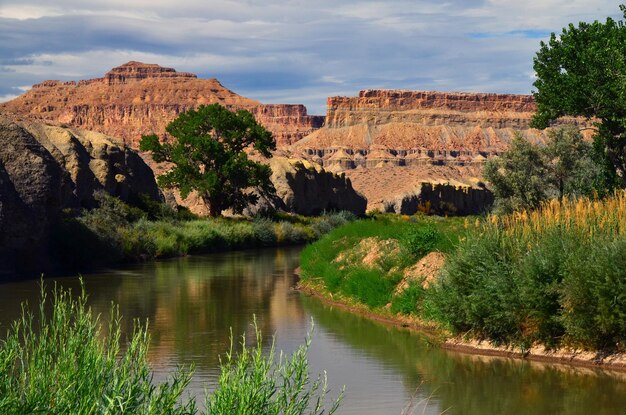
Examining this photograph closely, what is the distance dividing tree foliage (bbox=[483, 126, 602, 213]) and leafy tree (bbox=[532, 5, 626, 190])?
525 cm

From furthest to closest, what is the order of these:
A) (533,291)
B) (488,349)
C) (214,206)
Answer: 1. (214,206)
2. (488,349)
3. (533,291)

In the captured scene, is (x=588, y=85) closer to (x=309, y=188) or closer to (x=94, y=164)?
(x=94, y=164)

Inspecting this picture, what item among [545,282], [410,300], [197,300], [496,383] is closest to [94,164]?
[197,300]

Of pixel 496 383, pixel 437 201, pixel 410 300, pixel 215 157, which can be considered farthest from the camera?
pixel 437 201

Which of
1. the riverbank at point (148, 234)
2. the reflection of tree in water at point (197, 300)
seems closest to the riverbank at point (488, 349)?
the reflection of tree in water at point (197, 300)

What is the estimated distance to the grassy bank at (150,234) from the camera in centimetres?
4072

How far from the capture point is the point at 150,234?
48.6 metres

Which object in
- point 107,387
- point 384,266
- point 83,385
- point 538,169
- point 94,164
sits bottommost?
point 384,266

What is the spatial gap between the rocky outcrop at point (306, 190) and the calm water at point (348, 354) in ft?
145

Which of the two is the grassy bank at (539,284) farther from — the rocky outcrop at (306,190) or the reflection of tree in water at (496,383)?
the rocky outcrop at (306,190)

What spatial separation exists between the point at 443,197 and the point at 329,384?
10031 cm

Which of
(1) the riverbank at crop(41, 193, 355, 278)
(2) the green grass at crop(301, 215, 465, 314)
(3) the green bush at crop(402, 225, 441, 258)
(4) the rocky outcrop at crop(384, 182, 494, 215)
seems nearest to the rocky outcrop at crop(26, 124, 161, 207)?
(1) the riverbank at crop(41, 193, 355, 278)

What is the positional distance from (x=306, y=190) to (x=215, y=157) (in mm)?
21586

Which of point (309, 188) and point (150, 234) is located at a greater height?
point (309, 188)
